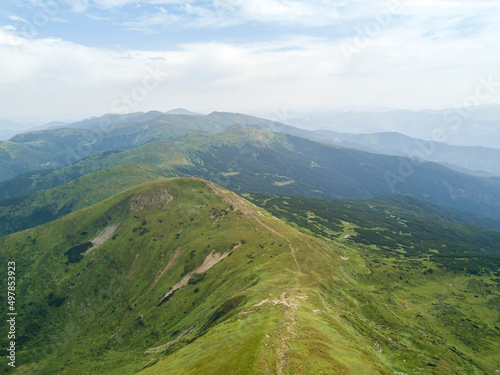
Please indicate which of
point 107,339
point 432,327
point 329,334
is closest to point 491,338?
point 432,327

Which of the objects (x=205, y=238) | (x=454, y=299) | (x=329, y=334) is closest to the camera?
(x=329, y=334)

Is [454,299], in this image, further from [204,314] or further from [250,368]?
[250,368]

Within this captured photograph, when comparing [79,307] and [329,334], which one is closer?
[329,334]

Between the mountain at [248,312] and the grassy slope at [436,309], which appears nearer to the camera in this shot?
the mountain at [248,312]

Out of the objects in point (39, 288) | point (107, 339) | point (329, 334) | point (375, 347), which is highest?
point (329, 334)

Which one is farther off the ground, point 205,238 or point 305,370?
point 305,370

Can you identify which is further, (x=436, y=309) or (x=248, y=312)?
(x=436, y=309)

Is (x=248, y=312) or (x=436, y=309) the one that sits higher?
(x=248, y=312)

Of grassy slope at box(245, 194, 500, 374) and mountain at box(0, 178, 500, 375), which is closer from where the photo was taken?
mountain at box(0, 178, 500, 375)
